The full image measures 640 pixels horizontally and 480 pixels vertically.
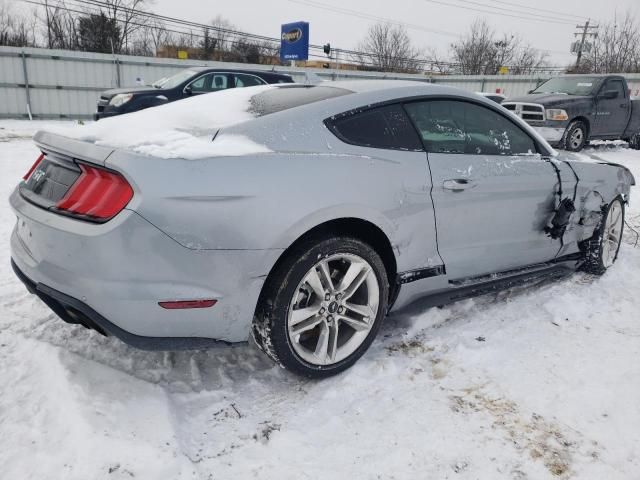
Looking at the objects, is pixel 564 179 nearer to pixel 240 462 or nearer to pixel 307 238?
pixel 307 238

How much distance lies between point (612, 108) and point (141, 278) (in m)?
12.5

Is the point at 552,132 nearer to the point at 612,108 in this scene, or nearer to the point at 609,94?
the point at 609,94

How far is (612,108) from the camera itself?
11539 millimetres

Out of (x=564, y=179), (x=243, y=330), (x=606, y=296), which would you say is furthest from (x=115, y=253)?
(x=606, y=296)

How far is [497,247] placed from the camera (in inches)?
125

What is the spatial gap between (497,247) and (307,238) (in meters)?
1.44

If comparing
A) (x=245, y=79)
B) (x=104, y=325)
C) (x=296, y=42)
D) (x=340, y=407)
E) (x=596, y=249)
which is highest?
(x=296, y=42)

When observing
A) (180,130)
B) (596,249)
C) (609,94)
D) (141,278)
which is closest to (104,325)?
(141,278)

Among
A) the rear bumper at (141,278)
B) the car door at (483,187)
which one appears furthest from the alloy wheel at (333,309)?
the car door at (483,187)

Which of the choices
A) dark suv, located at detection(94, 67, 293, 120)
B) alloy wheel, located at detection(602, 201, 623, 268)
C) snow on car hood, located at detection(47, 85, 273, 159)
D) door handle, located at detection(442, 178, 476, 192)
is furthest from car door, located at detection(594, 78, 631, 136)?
snow on car hood, located at detection(47, 85, 273, 159)

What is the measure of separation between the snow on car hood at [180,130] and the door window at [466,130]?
101 centimetres

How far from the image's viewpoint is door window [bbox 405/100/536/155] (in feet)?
9.41

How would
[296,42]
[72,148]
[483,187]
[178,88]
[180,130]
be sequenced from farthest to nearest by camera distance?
[296,42], [178,88], [483,187], [180,130], [72,148]

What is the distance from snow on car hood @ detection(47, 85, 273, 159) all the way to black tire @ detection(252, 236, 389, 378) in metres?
0.52
